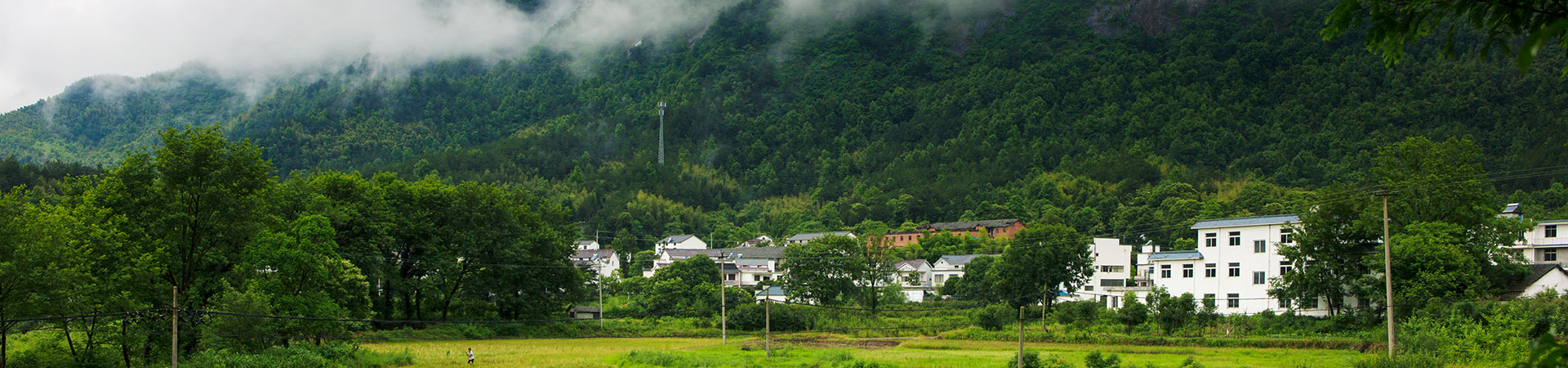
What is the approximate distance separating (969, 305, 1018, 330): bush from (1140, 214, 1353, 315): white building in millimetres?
9960

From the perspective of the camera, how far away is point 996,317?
218 feet

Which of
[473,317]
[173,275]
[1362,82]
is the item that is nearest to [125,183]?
[173,275]

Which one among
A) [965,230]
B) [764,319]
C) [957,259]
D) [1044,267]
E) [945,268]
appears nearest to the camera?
[764,319]

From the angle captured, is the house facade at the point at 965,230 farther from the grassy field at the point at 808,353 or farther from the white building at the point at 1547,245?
the grassy field at the point at 808,353

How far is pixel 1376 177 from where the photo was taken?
59.0 metres

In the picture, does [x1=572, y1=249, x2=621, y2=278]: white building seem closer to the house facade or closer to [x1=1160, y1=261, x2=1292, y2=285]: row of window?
the house facade

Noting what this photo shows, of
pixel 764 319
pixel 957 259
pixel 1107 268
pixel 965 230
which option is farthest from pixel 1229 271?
pixel 965 230

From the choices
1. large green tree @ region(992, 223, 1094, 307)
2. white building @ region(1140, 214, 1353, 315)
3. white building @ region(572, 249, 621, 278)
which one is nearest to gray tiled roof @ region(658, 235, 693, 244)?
white building @ region(572, 249, 621, 278)

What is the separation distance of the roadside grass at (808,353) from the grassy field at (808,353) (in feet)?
0.13

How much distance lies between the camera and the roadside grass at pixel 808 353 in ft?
144

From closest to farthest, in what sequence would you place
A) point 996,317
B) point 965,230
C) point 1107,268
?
1. point 996,317
2. point 1107,268
3. point 965,230

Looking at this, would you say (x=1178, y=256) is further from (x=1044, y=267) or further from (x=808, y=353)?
(x=808, y=353)

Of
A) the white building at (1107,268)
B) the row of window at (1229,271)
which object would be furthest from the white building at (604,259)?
the row of window at (1229,271)

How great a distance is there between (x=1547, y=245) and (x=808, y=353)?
44.6m
